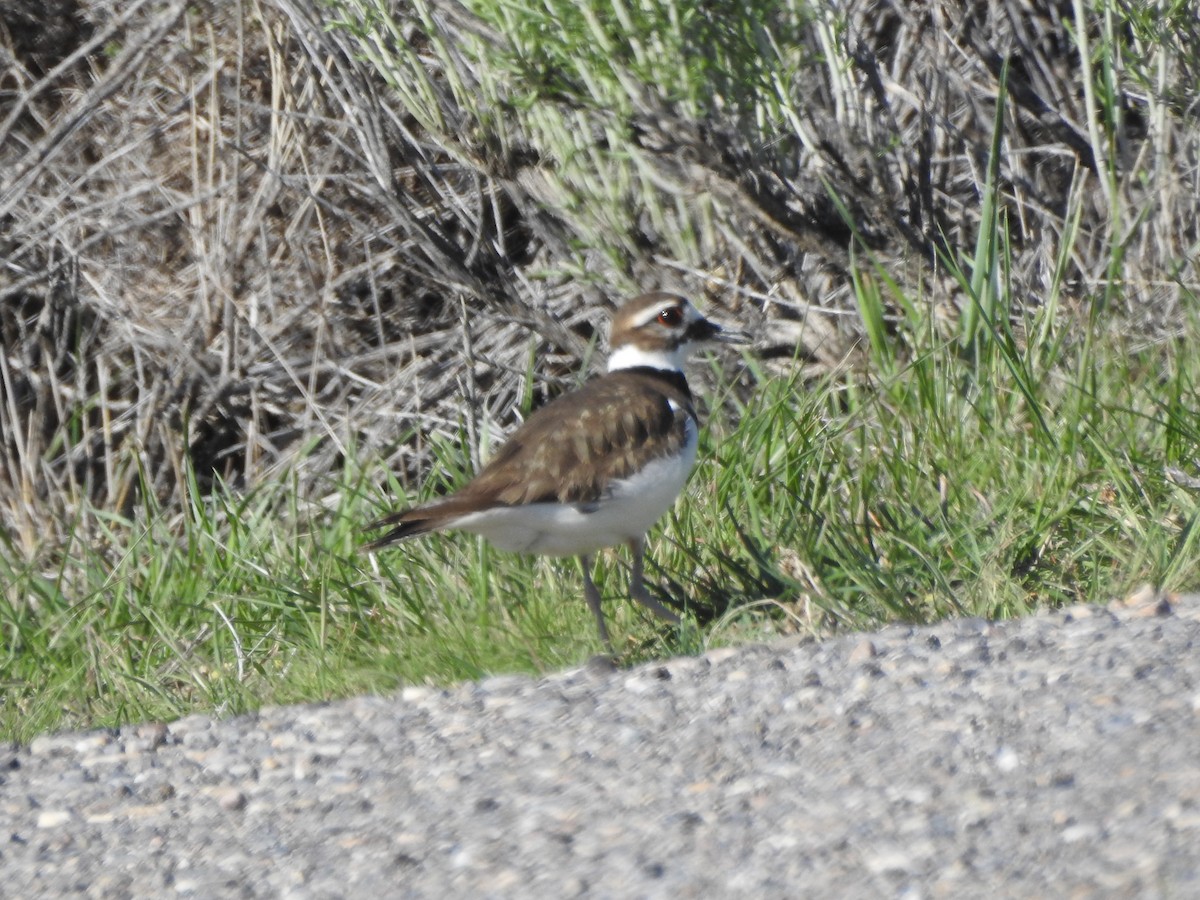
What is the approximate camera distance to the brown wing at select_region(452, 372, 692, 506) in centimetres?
533

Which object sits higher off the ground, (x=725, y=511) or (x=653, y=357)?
(x=653, y=357)

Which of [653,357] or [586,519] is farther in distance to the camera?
[653,357]

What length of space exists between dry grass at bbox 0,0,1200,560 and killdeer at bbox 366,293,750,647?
59.1 inches

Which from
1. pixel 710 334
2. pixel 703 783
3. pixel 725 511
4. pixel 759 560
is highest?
pixel 703 783

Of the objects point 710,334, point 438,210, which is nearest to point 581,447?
point 710,334

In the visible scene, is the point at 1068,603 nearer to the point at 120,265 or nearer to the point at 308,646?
the point at 308,646

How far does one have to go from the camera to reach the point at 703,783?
3619 mm

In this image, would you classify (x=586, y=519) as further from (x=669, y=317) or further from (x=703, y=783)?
(x=703, y=783)

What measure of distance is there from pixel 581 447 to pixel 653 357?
42.7 inches

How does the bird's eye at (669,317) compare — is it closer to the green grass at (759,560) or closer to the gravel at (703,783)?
the green grass at (759,560)

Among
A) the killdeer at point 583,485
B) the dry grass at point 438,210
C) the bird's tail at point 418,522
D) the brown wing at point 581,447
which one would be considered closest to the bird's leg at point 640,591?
the killdeer at point 583,485

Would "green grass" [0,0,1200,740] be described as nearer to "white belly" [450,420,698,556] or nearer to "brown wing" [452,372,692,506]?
"white belly" [450,420,698,556]

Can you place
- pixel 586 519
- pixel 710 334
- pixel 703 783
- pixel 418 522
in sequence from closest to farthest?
pixel 703 783 → pixel 418 522 → pixel 586 519 → pixel 710 334

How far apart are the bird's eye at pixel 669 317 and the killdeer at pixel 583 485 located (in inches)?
22.9
